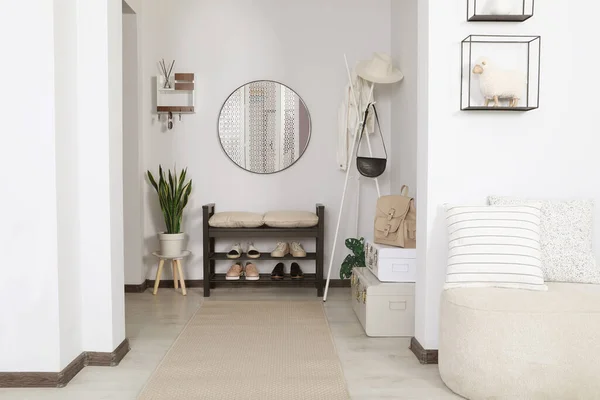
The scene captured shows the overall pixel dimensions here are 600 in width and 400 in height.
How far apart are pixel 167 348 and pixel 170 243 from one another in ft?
4.96

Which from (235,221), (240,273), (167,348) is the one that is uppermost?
(235,221)

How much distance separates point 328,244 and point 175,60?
2101 millimetres

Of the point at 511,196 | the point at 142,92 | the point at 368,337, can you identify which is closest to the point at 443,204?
the point at 511,196

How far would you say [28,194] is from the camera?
8.47ft

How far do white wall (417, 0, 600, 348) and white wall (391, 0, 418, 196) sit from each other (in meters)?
1.20

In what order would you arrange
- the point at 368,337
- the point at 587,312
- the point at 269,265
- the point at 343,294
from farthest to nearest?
1. the point at 269,265
2. the point at 343,294
3. the point at 368,337
4. the point at 587,312

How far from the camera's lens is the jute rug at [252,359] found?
8.42 ft

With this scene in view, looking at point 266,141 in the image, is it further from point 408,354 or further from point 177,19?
point 408,354

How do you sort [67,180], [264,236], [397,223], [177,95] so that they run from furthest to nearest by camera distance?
1. [177,95]
2. [264,236]
3. [397,223]
4. [67,180]

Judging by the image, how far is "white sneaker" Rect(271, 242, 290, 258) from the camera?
15.5ft

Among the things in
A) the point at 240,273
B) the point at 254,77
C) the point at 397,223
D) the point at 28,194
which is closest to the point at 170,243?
the point at 240,273

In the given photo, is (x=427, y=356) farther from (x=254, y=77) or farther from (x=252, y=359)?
(x=254, y=77)

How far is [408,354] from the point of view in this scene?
3.14 m

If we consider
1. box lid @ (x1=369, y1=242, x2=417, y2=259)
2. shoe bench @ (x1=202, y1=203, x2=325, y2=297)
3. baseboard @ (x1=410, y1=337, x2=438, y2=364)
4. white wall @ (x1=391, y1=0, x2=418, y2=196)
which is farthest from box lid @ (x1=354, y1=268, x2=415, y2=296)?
shoe bench @ (x1=202, y1=203, x2=325, y2=297)
